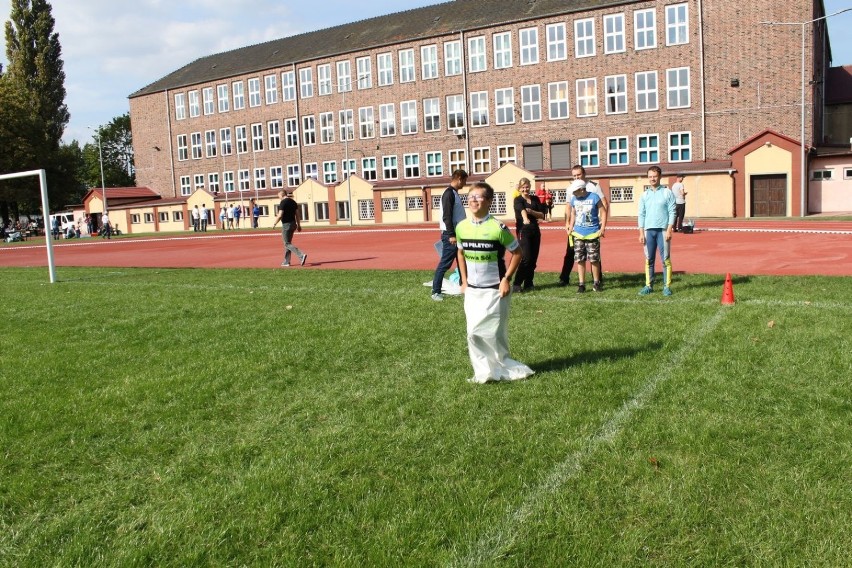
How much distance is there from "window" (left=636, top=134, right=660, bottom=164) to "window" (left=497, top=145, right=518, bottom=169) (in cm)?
893

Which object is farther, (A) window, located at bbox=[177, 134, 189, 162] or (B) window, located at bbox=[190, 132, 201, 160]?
(A) window, located at bbox=[177, 134, 189, 162]

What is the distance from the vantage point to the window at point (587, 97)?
→ 50062 millimetres

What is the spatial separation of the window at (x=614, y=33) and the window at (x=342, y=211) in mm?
22573

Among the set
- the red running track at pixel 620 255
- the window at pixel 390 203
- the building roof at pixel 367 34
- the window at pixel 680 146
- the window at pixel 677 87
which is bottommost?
the red running track at pixel 620 255

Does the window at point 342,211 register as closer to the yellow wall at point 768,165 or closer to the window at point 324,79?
the window at point 324,79

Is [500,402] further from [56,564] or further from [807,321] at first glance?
[807,321]

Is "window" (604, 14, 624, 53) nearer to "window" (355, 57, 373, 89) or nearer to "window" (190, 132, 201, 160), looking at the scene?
"window" (355, 57, 373, 89)

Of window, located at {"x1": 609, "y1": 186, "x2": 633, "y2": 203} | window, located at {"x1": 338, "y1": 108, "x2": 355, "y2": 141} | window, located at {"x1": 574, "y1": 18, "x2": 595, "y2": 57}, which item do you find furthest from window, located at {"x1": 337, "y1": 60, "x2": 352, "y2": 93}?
window, located at {"x1": 609, "y1": 186, "x2": 633, "y2": 203}

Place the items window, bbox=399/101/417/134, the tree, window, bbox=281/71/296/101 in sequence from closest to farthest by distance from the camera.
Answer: window, bbox=399/101/417/134 → window, bbox=281/71/296/101 → the tree

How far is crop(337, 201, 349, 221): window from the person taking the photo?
57250mm

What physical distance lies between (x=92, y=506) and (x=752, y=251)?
16.5 metres

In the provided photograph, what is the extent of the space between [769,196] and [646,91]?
38.3 feet

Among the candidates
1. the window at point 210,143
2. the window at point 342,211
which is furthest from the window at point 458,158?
the window at point 210,143

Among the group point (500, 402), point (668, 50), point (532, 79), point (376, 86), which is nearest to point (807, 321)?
point (500, 402)
